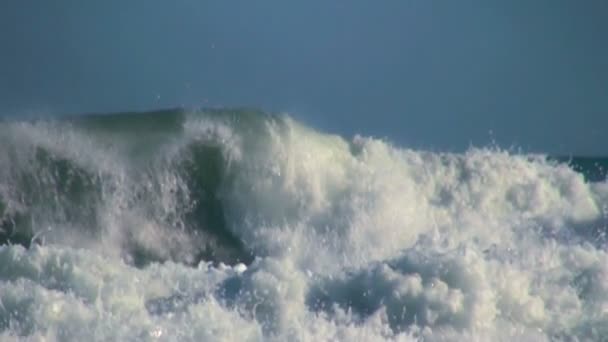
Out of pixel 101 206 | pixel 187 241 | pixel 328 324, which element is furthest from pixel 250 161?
pixel 328 324

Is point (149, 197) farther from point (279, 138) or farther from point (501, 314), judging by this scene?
point (501, 314)

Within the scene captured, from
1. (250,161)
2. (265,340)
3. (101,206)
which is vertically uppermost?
(250,161)

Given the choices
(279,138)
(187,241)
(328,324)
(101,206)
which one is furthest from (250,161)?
(328,324)

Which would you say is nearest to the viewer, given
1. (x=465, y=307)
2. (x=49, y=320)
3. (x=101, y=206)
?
(x=49, y=320)

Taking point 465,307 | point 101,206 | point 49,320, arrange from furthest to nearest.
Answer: point 101,206 → point 465,307 → point 49,320

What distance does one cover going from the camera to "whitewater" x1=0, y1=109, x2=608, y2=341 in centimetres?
488

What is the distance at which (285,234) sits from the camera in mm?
7598

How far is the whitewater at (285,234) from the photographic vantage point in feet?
16.0

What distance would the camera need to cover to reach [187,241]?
7617 mm

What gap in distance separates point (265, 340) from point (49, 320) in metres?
1.26

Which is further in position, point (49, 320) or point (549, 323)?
point (549, 323)

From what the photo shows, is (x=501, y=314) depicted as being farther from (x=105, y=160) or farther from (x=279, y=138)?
(x=105, y=160)

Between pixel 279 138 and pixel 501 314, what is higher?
pixel 279 138

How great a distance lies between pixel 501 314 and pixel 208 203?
139 inches
